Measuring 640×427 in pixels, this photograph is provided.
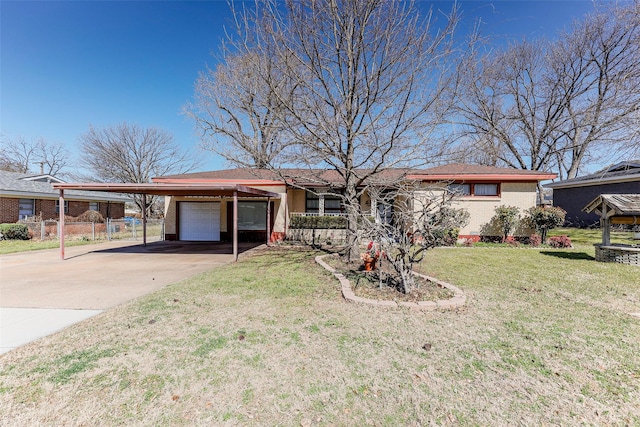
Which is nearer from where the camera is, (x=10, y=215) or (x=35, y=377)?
(x=35, y=377)

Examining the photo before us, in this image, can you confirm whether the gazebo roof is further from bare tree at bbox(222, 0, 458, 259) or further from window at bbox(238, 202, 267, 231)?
window at bbox(238, 202, 267, 231)

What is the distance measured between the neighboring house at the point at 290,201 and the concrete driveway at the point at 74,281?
12.2 feet

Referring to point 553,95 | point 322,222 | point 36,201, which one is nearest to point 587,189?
point 553,95

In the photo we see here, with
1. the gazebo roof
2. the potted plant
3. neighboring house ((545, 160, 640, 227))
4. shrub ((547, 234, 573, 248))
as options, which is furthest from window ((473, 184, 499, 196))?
the potted plant

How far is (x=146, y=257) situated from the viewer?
32.0 ft

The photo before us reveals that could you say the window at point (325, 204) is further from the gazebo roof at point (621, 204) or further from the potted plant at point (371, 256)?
the gazebo roof at point (621, 204)

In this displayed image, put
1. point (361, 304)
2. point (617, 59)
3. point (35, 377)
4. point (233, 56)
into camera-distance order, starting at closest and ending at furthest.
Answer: point (35, 377), point (361, 304), point (233, 56), point (617, 59)

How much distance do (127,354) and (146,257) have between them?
7.81 m

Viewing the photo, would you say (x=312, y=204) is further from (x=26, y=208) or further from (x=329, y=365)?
(x=26, y=208)

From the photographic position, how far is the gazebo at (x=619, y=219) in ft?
26.4

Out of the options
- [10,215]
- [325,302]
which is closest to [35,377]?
[325,302]

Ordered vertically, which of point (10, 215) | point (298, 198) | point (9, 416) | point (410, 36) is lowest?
point (9, 416)

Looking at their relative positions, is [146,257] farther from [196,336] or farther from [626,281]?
[626,281]

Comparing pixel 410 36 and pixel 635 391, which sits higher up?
pixel 410 36
